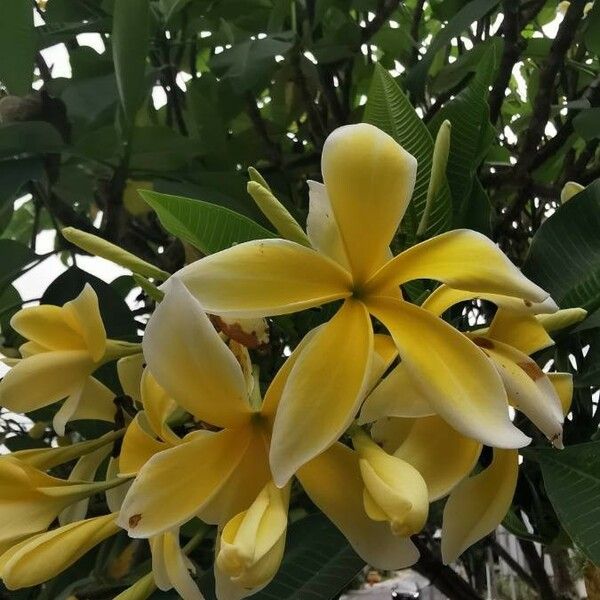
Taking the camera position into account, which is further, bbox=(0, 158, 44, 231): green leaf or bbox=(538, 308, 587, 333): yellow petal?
bbox=(0, 158, 44, 231): green leaf

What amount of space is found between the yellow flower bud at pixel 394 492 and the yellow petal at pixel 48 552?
117 millimetres

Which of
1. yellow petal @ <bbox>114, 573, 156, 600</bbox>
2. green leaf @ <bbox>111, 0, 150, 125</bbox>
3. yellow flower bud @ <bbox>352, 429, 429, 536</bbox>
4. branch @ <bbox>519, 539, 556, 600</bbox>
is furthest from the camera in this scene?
branch @ <bbox>519, 539, 556, 600</bbox>

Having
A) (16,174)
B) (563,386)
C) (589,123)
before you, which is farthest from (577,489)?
(16,174)

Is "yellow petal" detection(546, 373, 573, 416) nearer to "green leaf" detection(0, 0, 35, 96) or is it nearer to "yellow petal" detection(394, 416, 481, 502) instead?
"yellow petal" detection(394, 416, 481, 502)

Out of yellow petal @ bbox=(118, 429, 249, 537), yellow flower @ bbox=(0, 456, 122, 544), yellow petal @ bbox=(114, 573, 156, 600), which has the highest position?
yellow petal @ bbox=(118, 429, 249, 537)

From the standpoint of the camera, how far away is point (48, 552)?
0.87ft

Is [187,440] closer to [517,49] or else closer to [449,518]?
[449,518]

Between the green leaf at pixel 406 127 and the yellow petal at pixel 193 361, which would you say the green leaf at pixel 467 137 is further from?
the yellow petal at pixel 193 361

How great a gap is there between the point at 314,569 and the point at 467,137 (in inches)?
8.8

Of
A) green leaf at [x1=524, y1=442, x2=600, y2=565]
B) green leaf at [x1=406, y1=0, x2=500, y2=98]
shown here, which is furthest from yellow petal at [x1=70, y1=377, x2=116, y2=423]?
green leaf at [x1=406, y1=0, x2=500, y2=98]

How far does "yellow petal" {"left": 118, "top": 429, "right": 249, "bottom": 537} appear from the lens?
0.73 ft

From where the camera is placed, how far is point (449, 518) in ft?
0.82

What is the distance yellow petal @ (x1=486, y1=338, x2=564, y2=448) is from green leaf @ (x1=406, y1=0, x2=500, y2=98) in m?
0.33

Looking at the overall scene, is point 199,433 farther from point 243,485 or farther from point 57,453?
point 57,453
